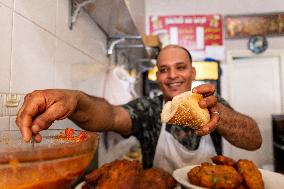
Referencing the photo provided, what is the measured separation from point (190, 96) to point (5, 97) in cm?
49

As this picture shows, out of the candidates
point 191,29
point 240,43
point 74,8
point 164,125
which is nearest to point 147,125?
point 164,125

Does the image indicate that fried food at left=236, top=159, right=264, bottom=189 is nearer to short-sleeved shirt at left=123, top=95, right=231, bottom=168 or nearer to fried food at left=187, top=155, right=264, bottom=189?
fried food at left=187, top=155, right=264, bottom=189

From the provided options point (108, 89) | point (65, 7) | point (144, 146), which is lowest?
point (144, 146)

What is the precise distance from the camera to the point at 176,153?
145 cm

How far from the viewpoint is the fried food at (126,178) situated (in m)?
0.67

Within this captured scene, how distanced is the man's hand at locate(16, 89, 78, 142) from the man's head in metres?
1.15

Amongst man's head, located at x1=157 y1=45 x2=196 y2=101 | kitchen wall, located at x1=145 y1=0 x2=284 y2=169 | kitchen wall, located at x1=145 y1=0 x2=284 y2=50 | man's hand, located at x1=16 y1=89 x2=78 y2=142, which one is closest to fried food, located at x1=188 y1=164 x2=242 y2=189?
man's hand, located at x1=16 y1=89 x2=78 y2=142

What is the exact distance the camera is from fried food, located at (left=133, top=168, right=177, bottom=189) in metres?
0.75

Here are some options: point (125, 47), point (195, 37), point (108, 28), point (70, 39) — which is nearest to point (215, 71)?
point (195, 37)

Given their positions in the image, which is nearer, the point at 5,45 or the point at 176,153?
the point at 5,45

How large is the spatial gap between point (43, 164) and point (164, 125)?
126cm

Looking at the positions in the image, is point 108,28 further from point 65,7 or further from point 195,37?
point 195,37

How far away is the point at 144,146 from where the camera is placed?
1.71 meters

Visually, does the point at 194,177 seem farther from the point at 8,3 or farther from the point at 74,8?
the point at 74,8
